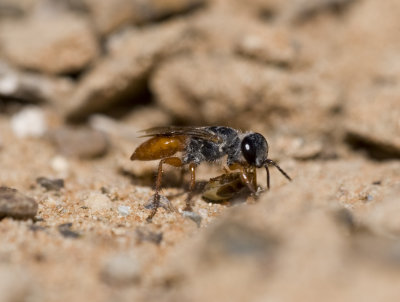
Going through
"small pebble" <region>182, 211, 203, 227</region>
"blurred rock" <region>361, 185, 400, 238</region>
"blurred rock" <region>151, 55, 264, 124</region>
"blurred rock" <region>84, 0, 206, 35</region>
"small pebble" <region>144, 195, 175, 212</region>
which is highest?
"blurred rock" <region>84, 0, 206, 35</region>

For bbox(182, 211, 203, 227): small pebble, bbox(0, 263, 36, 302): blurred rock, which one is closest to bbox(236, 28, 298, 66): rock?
bbox(182, 211, 203, 227): small pebble

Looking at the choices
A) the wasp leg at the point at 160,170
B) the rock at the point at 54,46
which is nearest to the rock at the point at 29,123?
the rock at the point at 54,46

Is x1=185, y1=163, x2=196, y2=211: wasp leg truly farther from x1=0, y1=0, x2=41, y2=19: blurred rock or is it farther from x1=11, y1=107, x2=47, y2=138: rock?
x1=0, y1=0, x2=41, y2=19: blurred rock

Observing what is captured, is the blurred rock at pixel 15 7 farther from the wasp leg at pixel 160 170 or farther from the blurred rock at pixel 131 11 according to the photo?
the wasp leg at pixel 160 170

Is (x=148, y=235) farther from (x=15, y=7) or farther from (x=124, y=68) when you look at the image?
(x=15, y=7)

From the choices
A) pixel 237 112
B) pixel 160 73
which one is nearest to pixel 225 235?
pixel 237 112

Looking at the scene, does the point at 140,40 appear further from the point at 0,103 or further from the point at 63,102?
the point at 0,103
